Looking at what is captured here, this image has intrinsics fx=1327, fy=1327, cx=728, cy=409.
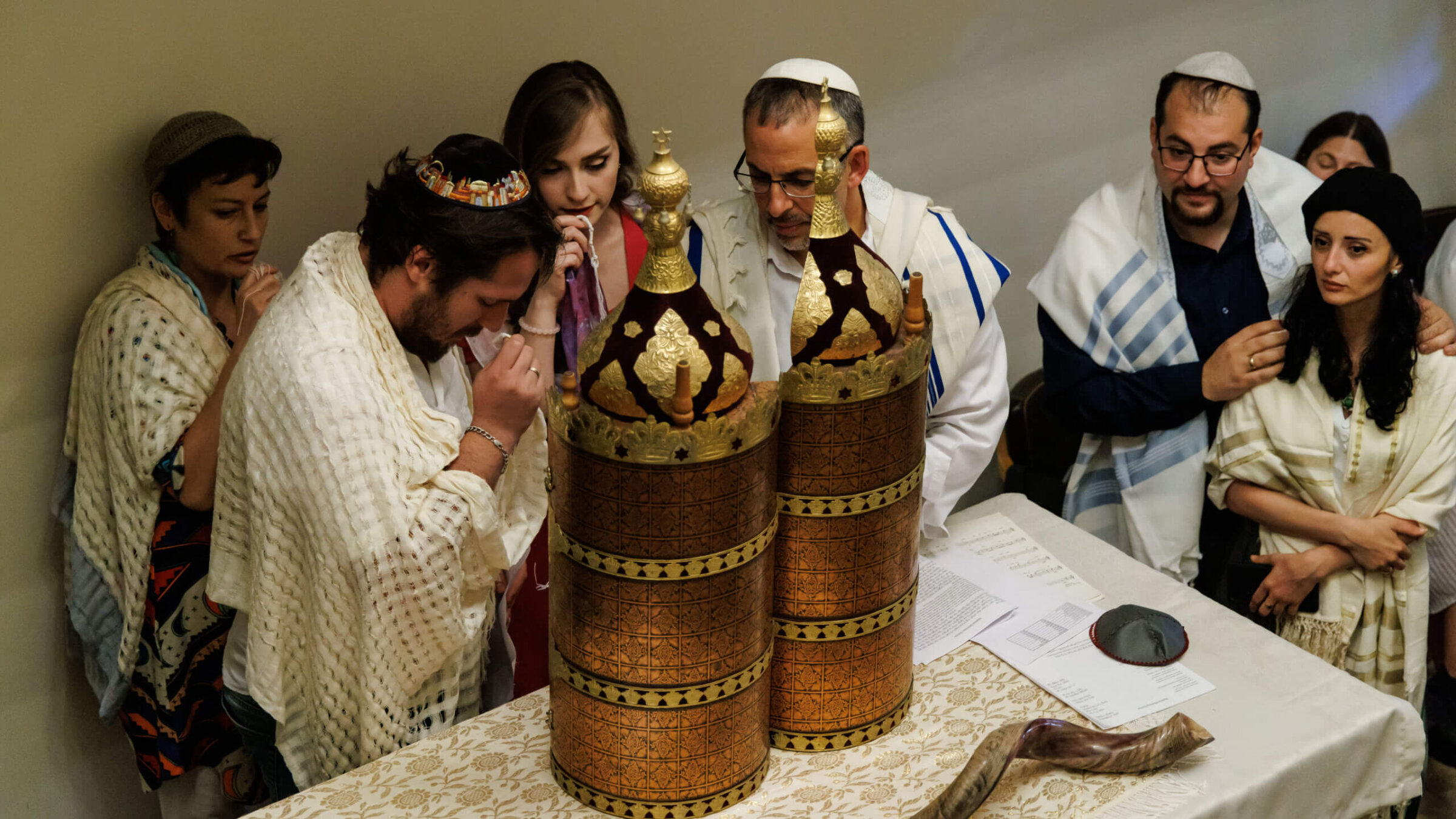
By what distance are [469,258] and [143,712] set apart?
1430mm

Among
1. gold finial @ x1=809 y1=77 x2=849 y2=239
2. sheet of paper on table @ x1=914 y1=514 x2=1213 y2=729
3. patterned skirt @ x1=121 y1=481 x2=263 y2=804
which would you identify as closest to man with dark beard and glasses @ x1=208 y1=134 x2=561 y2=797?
patterned skirt @ x1=121 y1=481 x2=263 y2=804

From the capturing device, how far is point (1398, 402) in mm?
3107

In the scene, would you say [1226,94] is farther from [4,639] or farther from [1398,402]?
[4,639]

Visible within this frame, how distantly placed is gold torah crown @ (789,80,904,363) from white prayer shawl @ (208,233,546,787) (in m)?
0.76

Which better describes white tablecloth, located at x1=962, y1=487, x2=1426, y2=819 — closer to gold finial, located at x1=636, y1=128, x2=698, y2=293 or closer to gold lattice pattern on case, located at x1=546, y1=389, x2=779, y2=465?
gold lattice pattern on case, located at x1=546, y1=389, x2=779, y2=465

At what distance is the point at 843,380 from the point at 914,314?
0.17 meters

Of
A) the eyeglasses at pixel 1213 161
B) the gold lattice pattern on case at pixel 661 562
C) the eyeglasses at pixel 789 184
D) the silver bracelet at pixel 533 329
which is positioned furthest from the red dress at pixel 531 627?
the eyeglasses at pixel 1213 161

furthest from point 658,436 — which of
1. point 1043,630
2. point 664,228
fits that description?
point 1043,630

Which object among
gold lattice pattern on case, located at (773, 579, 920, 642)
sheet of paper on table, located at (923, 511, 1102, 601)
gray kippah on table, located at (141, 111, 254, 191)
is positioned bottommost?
sheet of paper on table, located at (923, 511, 1102, 601)

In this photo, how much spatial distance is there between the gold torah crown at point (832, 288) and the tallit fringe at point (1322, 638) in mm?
1915

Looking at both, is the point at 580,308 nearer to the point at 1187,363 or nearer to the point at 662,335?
the point at 662,335

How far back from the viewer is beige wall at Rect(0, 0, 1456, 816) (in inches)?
112

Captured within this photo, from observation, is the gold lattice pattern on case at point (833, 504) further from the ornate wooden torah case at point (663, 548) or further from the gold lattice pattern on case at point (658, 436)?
the gold lattice pattern on case at point (658, 436)

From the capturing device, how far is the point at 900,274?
2973 millimetres
